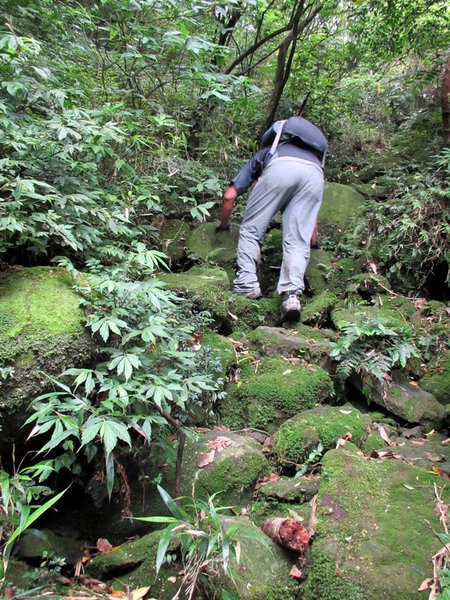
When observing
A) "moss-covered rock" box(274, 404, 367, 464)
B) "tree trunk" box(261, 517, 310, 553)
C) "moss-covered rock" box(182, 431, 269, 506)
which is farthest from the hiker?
"tree trunk" box(261, 517, 310, 553)

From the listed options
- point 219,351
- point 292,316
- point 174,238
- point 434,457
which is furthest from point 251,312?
point 434,457

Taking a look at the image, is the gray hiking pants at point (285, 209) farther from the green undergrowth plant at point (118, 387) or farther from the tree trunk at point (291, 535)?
the tree trunk at point (291, 535)

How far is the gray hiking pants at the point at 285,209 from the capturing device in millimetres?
5109

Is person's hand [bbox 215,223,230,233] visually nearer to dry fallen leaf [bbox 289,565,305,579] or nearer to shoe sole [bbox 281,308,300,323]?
shoe sole [bbox 281,308,300,323]

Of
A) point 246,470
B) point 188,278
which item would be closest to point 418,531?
point 246,470

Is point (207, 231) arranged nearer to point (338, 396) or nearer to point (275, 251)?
point (275, 251)

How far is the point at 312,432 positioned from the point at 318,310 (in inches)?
77.0

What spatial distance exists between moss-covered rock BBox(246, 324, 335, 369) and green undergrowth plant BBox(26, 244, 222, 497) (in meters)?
1.14

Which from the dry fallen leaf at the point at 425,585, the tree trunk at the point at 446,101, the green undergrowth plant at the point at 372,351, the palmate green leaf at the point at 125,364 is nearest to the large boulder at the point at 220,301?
the green undergrowth plant at the point at 372,351

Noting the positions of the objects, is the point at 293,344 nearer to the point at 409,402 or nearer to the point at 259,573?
the point at 409,402

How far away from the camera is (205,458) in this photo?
117 inches

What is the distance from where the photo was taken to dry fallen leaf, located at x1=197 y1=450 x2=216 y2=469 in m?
2.95

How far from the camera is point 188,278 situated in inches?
181

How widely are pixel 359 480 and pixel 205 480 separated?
38.1 inches
